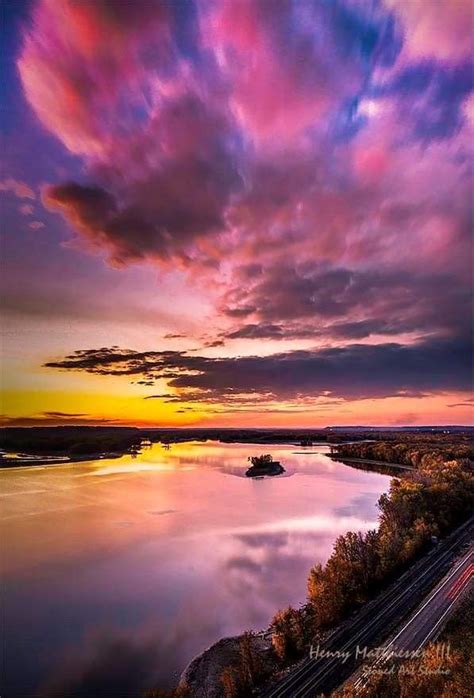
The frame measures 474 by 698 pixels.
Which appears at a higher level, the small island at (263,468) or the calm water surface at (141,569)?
the small island at (263,468)

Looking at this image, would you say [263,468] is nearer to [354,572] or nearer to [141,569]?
[141,569]

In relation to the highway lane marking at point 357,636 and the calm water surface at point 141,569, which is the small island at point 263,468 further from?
the highway lane marking at point 357,636

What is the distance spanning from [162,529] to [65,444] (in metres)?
95.4

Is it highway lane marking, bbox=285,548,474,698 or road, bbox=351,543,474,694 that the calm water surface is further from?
road, bbox=351,543,474,694

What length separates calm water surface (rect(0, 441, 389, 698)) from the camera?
22.2 metres

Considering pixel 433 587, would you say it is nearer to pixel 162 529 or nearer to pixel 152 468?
pixel 162 529

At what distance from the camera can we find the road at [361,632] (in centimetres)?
1875

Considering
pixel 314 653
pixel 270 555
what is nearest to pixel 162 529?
pixel 270 555

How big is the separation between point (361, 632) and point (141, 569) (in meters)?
19.9

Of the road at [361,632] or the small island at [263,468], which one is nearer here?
the road at [361,632]

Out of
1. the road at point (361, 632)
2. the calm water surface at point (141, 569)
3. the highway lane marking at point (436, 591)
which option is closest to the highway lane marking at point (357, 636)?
the road at point (361, 632)

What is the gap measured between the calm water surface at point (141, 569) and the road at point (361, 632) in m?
5.69

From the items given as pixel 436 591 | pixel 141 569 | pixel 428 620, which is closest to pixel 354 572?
pixel 436 591

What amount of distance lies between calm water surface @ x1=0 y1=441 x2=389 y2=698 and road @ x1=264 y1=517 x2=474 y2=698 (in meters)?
5.69
